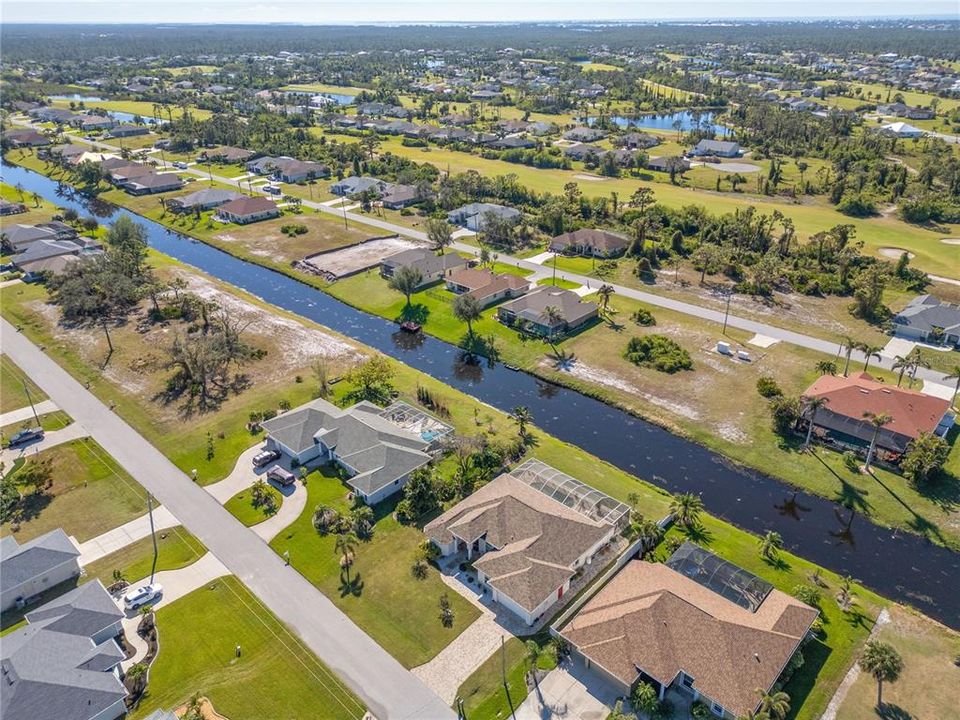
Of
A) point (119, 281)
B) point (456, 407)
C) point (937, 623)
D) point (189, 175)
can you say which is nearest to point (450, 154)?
point (189, 175)

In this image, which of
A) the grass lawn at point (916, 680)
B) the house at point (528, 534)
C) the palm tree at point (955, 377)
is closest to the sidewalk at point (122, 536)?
the house at point (528, 534)

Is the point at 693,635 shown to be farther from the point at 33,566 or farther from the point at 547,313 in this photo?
the point at 547,313

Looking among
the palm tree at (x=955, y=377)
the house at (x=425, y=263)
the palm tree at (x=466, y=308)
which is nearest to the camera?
the palm tree at (x=955, y=377)

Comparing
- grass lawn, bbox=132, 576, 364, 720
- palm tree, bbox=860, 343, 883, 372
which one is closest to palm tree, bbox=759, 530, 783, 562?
palm tree, bbox=860, 343, 883, 372

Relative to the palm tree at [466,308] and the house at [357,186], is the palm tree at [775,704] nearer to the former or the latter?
the palm tree at [466,308]

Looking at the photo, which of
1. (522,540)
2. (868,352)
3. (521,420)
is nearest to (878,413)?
(868,352)
